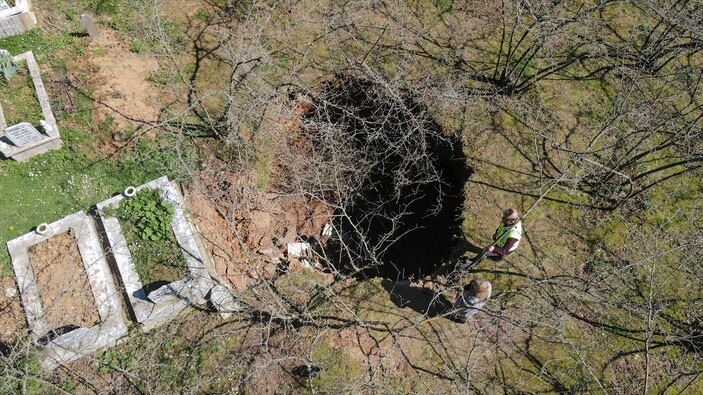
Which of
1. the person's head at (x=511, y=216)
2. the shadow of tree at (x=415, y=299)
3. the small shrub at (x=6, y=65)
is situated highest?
the small shrub at (x=6, y=65)

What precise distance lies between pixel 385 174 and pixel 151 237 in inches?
153

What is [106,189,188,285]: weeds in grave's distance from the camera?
6496 mm

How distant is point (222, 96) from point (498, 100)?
4878 mm

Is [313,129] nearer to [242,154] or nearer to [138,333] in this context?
[242,154]

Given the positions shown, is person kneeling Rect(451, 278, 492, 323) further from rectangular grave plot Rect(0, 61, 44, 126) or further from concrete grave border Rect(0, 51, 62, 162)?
rectangular grave plot Rect(0, 61, 44, 126)

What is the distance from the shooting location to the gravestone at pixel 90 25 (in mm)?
7617

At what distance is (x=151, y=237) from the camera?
6.61 m

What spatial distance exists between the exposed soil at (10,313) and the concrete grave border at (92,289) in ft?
0.54

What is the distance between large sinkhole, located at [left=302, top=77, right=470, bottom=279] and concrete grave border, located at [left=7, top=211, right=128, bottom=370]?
326cm

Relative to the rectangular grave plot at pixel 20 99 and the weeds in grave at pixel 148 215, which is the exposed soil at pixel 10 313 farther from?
the rectangular grave plot at pixel 20 99

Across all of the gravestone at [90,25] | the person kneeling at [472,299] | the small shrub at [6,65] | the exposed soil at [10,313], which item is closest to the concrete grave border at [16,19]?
the small shrub at [6,65]

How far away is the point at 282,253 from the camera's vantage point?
730 cm

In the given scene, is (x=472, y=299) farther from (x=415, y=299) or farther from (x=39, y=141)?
(x=39, y=141)

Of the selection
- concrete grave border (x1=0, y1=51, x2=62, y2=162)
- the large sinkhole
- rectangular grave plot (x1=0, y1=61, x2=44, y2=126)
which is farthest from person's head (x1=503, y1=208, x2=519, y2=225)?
rectangular grave plot (x1=0, y1=61, x2=44, y2=126)
